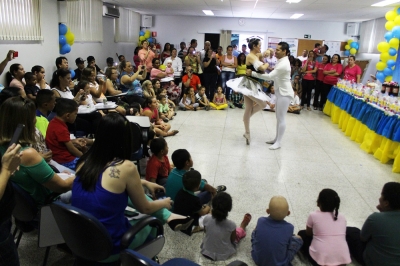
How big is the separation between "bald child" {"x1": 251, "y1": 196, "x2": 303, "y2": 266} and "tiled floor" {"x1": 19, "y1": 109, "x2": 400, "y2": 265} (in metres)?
0.17

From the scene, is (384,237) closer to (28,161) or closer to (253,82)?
(28,161)

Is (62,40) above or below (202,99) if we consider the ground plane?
above

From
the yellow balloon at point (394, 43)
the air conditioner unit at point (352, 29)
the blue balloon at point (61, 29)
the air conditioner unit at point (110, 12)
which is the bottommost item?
the blue balloon at point (61, 29)

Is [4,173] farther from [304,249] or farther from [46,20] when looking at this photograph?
[46,20]

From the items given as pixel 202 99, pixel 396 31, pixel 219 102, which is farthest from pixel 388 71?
pixel 202 99

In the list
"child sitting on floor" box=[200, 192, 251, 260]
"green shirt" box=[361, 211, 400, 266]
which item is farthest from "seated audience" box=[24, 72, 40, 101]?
"green shirt" box=[361, 211, 400, 266]

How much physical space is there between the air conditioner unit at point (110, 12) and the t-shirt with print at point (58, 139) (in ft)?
22.5

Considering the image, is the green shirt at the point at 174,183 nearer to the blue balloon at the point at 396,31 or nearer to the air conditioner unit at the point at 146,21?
the blue balloon at the point at 396,31

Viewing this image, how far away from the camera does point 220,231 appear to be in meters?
2.25

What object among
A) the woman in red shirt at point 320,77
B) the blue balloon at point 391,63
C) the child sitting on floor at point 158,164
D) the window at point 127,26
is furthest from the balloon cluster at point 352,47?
the child sitting on floor at point 158,164

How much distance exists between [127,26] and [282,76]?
7.67 meters

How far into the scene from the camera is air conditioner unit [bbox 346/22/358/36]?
1197cm

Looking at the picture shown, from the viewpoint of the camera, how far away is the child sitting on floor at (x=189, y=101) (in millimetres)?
7414

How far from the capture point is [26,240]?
2.37 m
